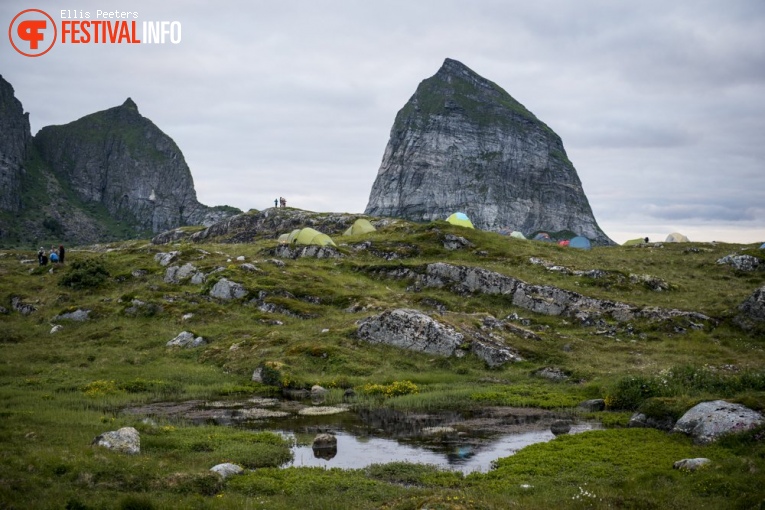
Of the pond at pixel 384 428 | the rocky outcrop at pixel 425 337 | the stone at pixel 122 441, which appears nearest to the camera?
the stone at pixel 122 441

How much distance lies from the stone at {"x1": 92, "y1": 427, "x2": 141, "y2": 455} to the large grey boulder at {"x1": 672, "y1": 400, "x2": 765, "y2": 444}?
2340 centimetres

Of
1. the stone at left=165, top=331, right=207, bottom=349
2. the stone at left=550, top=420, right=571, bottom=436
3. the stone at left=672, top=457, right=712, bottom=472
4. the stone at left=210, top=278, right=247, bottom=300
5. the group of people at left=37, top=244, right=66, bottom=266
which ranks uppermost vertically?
the group of people at left=37, top=244, right=66, bottom=266

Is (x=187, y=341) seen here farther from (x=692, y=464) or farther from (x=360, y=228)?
(x=360, y=228)

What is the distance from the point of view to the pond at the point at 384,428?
24.9 metres

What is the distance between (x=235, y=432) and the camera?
28156mm

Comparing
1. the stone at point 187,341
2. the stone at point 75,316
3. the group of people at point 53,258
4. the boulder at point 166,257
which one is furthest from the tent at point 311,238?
the stone at point 187,341

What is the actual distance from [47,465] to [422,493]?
42.5 ft

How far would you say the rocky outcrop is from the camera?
1812 inches

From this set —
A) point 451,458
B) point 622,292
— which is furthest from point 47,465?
point 622,292

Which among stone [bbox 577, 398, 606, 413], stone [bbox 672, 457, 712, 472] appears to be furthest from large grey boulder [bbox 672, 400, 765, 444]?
stone [bbox 577, 398, 606, 413]

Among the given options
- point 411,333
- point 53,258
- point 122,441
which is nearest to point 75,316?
point 53,258

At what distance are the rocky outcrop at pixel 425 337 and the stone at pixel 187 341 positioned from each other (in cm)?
1458

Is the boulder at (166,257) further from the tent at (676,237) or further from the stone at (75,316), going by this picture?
the tent at (676,237)

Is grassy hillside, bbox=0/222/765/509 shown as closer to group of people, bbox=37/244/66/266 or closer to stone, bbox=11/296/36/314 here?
stone, bbox=11/296/36/314
